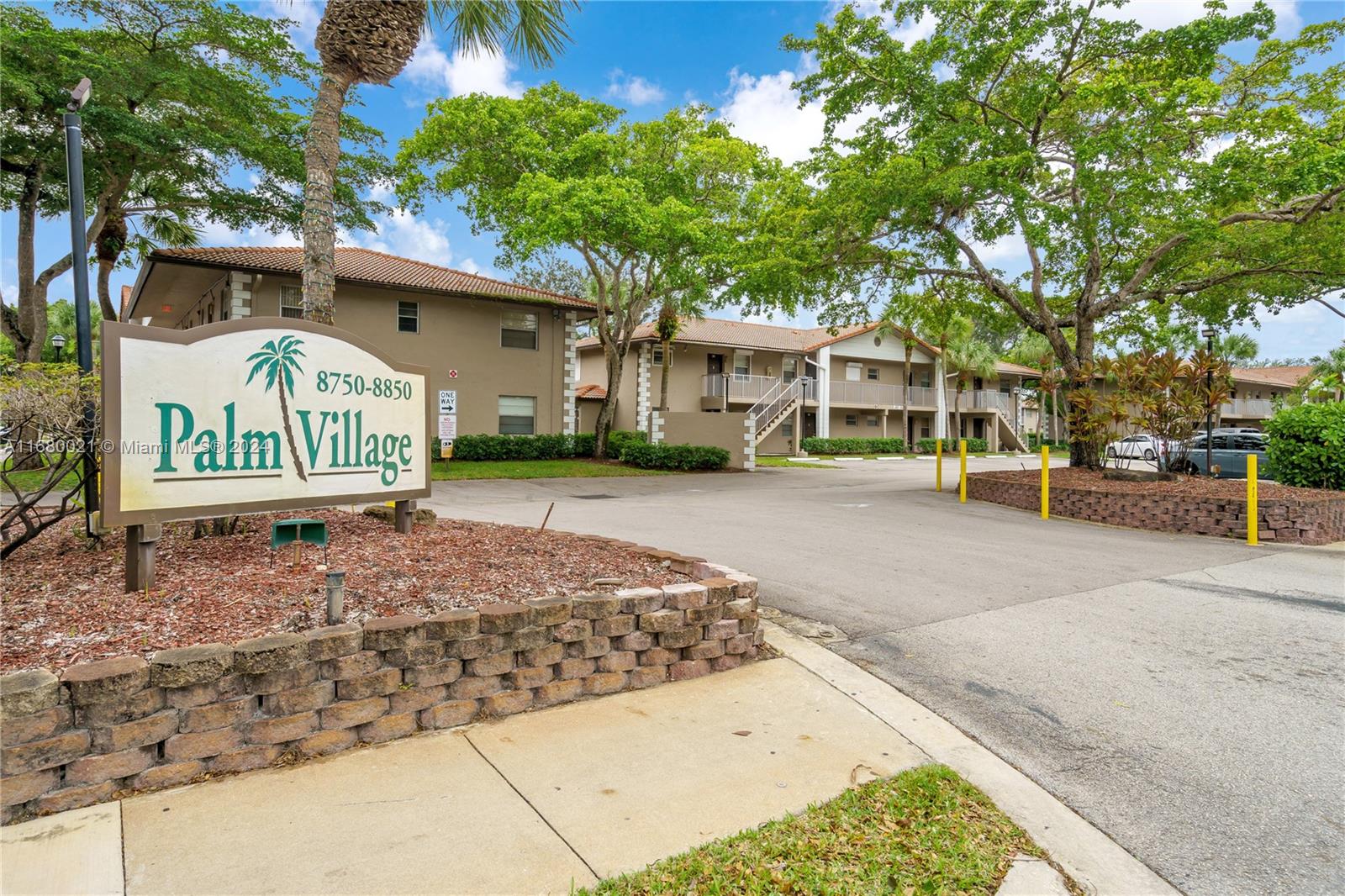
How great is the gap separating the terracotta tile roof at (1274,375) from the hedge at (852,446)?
31164mm

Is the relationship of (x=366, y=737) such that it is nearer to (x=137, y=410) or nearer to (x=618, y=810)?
(x=618, y=810)

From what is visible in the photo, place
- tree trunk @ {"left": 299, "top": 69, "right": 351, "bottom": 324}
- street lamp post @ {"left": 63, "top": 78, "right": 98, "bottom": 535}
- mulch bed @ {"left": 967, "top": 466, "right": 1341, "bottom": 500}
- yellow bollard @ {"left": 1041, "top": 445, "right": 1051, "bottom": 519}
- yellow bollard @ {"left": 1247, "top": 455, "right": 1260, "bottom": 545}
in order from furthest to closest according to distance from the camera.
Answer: yellow bollard @ {"left": 1041, "top": 445, "right": 1051, "bottom": 519}
mulch bed @ {"left": 967, "top": 466, "right": 1341, "bottom": 500}
yellow bollard @ {"left": 1247, "top": 455, "right": 1260, "bottom": 545}
tree trunk @ {"left": 299, "top": 69, "right": 351, "bottom": 324}
street lamp post @ {"left": 63, "top": 78, "right": 98, "bottom": 535}

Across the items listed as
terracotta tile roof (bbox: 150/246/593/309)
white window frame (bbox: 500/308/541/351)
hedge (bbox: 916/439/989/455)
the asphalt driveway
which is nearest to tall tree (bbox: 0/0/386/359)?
terracotta tile roof (bbox: 150/246/593/309)

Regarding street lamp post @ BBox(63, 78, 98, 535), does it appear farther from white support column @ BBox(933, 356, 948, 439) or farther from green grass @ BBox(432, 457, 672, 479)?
white support column @ BBox(933, 356, 948, 439)

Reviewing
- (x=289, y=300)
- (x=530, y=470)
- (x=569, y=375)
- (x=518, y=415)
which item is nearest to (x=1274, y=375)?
(x=569, y=375)

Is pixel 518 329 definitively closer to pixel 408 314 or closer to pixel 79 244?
pixel 408 314

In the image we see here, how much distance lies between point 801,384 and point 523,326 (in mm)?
16348

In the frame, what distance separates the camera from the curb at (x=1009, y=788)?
2471 millimetres

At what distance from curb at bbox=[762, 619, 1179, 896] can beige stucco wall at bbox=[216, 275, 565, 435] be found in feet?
61.7

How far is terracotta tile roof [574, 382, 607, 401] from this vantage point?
3062cm

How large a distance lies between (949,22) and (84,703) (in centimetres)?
1592

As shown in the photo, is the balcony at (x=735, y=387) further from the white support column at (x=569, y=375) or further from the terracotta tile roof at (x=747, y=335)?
the white support column at (x=569, y=375)

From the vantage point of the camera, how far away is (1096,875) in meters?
2.47

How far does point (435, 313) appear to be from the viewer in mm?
21141
